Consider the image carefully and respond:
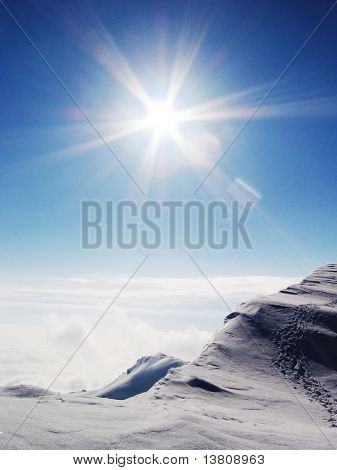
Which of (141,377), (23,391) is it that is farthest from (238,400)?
(141,377)

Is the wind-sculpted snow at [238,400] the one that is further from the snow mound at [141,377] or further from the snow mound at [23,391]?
the snow mound at [141,377]

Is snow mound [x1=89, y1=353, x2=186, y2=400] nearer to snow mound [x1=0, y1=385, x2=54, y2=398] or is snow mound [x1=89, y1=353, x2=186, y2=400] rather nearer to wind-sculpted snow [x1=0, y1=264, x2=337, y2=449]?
wind-sculpted snow [x1=0, y1=264, x2=337, y2=449]

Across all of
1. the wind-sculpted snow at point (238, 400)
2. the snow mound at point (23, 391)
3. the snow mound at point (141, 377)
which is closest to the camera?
the wind-sculpted snow at point (238, 400)

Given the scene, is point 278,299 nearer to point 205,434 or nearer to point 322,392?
point 322,392

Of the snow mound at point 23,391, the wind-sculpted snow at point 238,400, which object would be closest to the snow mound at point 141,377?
the wind-sculpted snow at point 238,400

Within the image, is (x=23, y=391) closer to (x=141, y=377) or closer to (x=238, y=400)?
(x=238, y=400)

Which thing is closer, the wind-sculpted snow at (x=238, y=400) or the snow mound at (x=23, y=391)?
the wind-sculpted snow at (x=238, y=400)

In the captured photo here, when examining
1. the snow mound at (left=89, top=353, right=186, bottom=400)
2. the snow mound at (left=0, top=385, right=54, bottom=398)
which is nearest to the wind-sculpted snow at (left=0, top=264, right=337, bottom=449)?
the snow mound at (left=0, top=385, right=54, bottom=398)
